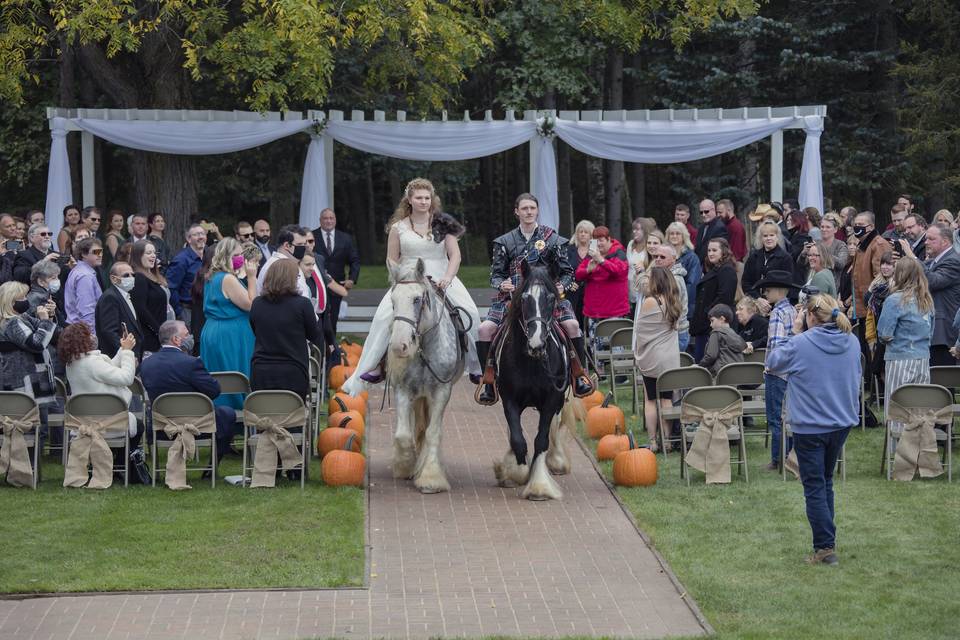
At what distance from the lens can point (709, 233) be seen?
19141 mm

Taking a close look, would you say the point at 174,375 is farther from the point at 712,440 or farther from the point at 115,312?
the point at 712,440

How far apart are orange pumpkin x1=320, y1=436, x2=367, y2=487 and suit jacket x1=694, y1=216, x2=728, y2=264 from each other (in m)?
8.35

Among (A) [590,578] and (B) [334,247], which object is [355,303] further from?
(A) [590,578]

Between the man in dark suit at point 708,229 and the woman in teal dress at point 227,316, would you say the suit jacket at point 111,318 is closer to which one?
the woman in teal dress at point 227,316

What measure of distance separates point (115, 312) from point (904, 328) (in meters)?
7.69

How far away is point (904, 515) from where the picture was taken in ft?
36.2

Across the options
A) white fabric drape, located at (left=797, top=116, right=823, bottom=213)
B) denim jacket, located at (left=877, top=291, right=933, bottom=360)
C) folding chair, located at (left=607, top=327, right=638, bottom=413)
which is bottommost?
folding chair, located at (left=607, top=327, right=638, bottom=413)

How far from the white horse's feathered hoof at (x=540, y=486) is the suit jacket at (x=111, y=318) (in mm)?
4415

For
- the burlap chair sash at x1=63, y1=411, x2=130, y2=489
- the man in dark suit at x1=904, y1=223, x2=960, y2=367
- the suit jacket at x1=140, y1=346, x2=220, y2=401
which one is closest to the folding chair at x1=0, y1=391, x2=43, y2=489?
the burlap chair sash at x1=63, y1=411, x2=130, y2=489

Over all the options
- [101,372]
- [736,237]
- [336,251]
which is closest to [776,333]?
[101,372]

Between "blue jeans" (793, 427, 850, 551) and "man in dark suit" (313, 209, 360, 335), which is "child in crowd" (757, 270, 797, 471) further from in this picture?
"man in dark suit" (313, 209, 360, 335)

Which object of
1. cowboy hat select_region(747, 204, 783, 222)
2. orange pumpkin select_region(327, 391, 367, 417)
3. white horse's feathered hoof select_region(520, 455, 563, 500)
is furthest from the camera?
cowboy hat select_region(747, 204, 783, 222)

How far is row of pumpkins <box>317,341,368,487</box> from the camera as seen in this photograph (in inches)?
476

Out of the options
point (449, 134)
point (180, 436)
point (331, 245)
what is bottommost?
point (180, 436)
